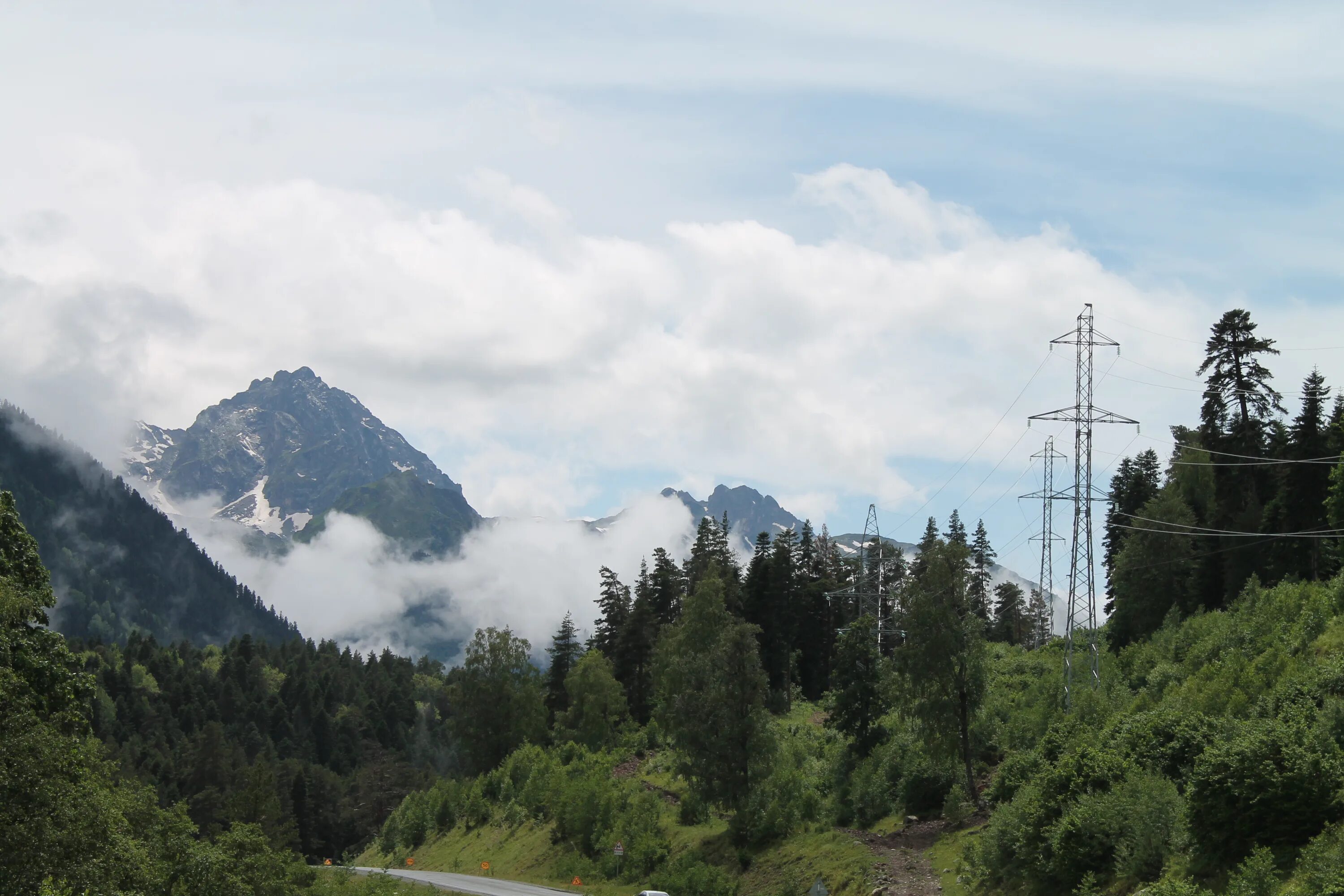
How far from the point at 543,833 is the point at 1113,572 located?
43.0 meters

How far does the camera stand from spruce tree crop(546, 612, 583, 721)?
10450 centimetres

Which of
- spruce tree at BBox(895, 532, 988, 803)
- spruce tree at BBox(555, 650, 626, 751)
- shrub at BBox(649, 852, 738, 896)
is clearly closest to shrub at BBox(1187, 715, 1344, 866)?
spruce tree at BBox(895, 532, 988, 803)

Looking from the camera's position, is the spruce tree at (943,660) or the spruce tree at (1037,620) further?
the spruce tree at (1037,620)

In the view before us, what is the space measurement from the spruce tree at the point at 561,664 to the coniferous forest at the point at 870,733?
1.54 ft

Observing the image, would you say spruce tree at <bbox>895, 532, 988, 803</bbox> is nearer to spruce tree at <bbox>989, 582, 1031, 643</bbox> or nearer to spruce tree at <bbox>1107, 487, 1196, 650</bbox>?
spruce tree at <bbox>1107, 487, 1196, 650</bbox>

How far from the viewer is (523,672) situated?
98062 millimetres

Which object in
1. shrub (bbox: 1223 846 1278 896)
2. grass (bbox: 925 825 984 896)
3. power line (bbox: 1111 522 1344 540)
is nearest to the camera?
shrub (bbox: 1223 846 1278 896)

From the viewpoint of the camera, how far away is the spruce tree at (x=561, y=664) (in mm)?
104500

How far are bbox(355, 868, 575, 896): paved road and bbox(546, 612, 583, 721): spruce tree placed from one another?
113ft

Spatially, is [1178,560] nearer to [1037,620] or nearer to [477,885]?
[477,885]

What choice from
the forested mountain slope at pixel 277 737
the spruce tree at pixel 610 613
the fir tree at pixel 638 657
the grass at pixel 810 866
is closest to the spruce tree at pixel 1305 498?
the grass at pixel 810 866

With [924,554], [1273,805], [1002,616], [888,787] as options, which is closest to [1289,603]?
[924,554]

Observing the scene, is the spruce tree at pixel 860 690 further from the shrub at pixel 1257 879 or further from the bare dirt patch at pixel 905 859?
the shrub at pixel 1257 879

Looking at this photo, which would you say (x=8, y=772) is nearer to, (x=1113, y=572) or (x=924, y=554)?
(x=924, y=554)
